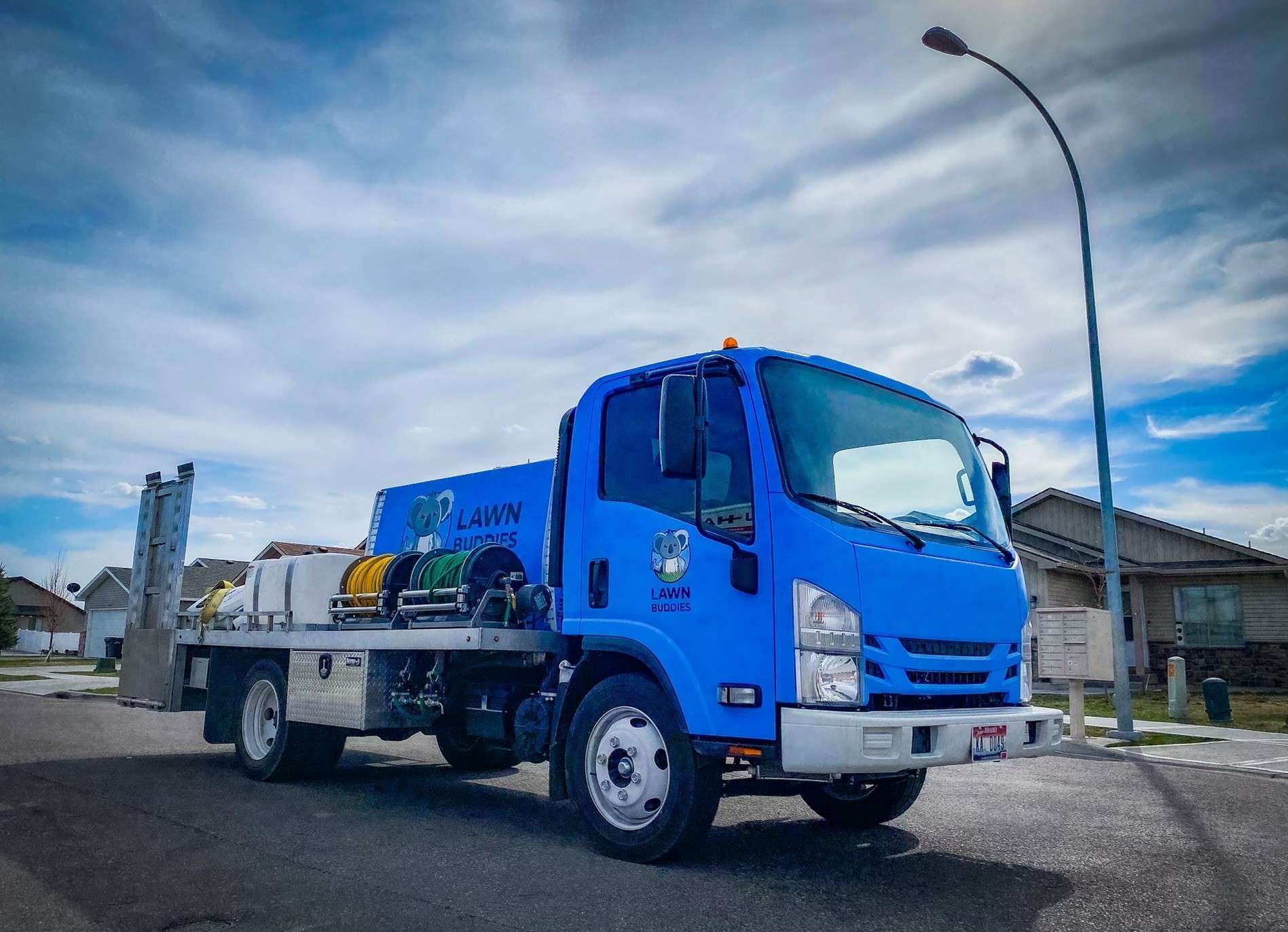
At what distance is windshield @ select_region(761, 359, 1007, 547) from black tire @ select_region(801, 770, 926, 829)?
180 centimetres

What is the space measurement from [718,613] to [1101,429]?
10.7 metres

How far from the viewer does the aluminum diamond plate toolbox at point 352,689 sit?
7066 mm

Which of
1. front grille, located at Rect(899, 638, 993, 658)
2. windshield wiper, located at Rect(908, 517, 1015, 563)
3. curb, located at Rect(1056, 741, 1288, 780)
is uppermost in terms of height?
windshield wiper, located at Rect(908, 517, 1015, 563)

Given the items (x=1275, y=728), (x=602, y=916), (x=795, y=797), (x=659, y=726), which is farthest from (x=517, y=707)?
(x=1275, y=728)

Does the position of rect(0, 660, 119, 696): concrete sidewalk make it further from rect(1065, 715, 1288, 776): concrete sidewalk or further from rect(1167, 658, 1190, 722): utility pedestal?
rect(1167, 658, 1190, 722): utility pedestal

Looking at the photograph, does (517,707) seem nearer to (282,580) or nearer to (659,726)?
(659,726)

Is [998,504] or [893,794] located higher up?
[998,504]

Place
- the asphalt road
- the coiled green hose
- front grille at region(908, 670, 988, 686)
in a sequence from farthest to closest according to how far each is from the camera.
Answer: the coiled green hose
front grille at region(908, 670, 988, 686)
the asphalt road

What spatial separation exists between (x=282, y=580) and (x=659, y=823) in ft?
15.4

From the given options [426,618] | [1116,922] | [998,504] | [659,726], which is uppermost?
[998,504]

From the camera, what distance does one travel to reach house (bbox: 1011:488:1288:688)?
23.8 metres

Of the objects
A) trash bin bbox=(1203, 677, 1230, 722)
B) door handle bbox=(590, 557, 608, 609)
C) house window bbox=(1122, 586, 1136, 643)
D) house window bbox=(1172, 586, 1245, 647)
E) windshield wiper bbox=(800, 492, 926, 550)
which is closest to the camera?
windshield wiper bbox=(800, 492, 926, 550)

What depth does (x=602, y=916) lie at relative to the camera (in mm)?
4371

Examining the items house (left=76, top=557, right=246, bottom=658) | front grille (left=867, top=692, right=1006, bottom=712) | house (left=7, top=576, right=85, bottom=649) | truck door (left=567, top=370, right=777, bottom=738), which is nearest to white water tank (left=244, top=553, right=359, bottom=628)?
truck door (left=567, top=370, right=777, bottom=738)
